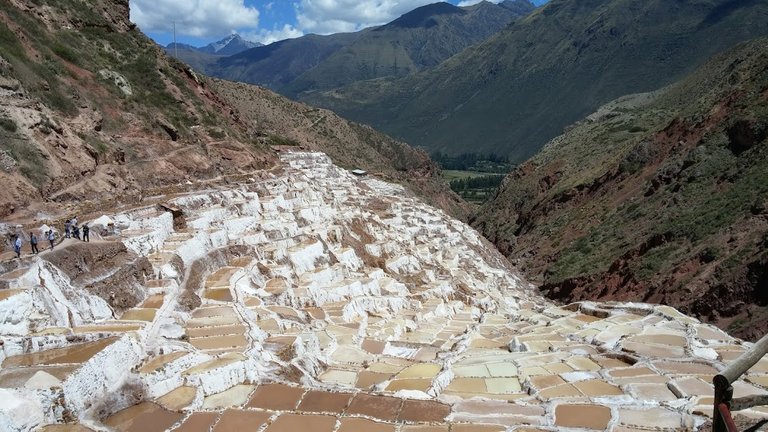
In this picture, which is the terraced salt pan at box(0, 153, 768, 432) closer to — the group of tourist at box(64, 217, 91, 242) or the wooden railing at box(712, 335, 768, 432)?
Result: the group of tourist at box(64, 217, 91, 242)

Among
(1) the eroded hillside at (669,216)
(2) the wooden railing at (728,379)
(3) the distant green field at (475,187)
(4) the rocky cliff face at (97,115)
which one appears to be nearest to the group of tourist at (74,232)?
(4) the rocky cliff face at (97,115)

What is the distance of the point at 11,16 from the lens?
34000 mm

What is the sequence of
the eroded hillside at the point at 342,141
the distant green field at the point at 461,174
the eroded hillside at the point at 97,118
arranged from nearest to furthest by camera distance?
the eroded hillside at the point at 97,118 < the eroded hillside at the point at 342,141 < the distant green field at the point at 461,174

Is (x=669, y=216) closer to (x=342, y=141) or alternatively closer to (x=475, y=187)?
(x=342, y=141)

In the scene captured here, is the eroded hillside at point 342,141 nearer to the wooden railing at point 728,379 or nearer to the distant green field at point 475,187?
the distant green field at point 475,187

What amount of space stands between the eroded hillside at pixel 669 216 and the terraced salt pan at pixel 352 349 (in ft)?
24.8

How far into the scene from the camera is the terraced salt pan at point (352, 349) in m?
11.8

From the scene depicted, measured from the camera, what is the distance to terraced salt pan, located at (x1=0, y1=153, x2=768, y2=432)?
1184cm

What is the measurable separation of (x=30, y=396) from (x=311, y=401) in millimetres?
5275

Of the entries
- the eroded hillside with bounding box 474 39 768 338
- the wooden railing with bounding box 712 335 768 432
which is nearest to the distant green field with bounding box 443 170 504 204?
the eroded hillside with bounding box 474 39 768 338

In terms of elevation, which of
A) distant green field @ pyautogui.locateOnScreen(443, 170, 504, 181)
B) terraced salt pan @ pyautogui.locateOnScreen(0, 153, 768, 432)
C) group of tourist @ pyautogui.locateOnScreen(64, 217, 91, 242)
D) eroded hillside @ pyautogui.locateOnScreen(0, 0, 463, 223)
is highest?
eroded hillside @ pyautogui.locateOnScreen(0, 0, 463, 223)

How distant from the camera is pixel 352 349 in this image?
17438mm

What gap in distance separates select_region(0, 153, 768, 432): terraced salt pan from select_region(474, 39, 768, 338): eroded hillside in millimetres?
7572

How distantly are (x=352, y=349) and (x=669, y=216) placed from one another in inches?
1221
